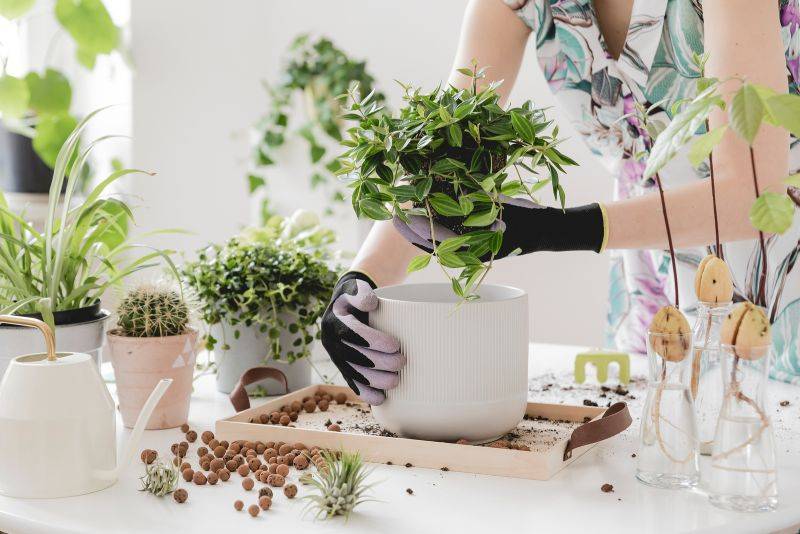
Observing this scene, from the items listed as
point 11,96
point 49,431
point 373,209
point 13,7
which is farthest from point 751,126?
point 11,96

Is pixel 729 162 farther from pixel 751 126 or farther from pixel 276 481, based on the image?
pixel 276 481

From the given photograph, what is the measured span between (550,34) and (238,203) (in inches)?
79.9

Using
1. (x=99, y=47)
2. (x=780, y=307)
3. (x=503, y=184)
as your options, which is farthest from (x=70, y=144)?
(x=99, y=47)

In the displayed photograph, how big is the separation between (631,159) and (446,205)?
82cm

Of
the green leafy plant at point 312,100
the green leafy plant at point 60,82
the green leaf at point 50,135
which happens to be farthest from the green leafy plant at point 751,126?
the green leaf at point 50,135

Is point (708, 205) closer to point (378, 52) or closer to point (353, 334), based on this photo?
point (353, 334)

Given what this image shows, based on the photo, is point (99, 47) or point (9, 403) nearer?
point (9, 403)

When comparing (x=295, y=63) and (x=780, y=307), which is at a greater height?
(x=295, y=63)

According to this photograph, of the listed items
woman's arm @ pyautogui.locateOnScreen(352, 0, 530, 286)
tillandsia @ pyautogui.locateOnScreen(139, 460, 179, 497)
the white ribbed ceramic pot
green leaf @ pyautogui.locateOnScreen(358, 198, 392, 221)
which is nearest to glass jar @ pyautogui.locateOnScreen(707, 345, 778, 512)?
the white ribbed ceramic pot

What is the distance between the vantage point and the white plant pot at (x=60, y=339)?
1.09 m

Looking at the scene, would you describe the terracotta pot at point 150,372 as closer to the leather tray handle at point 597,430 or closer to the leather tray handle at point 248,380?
the leather tray handle at point 248,380

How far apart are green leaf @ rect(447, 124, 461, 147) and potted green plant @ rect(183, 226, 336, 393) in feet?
1.58

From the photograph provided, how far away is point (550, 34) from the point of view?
58.1 inches

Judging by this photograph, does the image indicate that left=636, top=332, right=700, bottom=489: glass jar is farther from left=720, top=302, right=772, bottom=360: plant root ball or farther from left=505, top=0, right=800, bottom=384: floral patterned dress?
left=505, top=0, right=800, bottom=384: floral patterned dress
